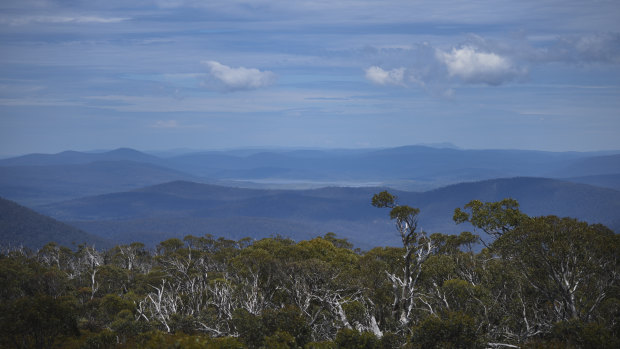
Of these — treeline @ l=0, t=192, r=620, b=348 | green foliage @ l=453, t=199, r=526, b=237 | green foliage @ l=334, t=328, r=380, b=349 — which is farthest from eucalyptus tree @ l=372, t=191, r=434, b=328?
green foliage @ l=453, t=199, r=526, b=237

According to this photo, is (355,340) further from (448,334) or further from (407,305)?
(407,305)

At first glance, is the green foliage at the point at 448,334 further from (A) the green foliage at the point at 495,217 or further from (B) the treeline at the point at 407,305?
(A) the green foliage at the point at 495,217

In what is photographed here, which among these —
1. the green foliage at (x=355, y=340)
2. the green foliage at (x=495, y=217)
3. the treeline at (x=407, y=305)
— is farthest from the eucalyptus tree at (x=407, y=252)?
the green foliage at (x=495, y=217)

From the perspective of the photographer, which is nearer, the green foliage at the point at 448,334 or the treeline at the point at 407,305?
the green foliage at the point at 448,334

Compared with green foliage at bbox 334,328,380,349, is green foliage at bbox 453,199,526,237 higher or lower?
higher

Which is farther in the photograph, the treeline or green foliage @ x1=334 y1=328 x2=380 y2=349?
the treeline

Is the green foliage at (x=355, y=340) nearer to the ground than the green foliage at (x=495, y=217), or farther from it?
nearer to the ground

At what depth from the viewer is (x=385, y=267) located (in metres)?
33.8

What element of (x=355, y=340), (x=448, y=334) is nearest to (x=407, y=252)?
(x=448, y=334)

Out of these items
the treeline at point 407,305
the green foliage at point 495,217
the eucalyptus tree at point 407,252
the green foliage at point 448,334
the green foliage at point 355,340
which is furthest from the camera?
the green foliage at point 495,217

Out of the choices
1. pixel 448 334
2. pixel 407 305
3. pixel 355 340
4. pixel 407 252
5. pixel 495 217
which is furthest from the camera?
pixel 495 217

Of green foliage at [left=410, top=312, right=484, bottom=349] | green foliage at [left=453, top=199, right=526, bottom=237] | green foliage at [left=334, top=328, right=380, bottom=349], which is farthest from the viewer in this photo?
green foliage at [left=453, top=199, right=526, bottom=237]

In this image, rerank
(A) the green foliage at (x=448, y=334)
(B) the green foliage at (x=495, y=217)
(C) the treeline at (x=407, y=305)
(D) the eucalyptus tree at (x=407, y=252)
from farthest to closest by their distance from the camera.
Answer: (B) the green foliage at (x=495, y=217)
(D) the eucalyptus tree at (x=407, y=252)
(C) the treeline at (x=407, y=305)
(A) the green foliage at (x=448, y=334)

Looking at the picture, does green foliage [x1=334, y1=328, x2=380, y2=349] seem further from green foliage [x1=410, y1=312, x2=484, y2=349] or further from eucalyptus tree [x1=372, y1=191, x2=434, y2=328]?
eucalyptus tree [x1=372, y1=191, x2=434, y2=328]
